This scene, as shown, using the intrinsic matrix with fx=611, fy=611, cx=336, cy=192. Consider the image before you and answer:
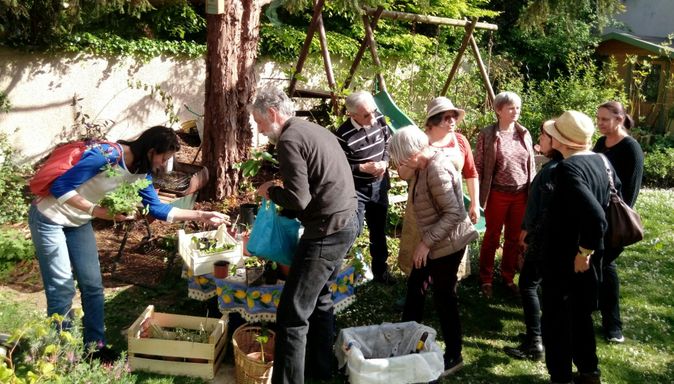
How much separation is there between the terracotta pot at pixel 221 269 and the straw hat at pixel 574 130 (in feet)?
7.69

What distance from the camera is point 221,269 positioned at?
4.27 meters

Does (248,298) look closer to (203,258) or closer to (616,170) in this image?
(203,258)

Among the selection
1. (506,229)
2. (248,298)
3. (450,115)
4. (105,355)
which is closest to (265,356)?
(248,298)

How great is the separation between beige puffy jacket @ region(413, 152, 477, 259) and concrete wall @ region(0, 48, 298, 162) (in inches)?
194

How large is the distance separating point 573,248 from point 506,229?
164 cm

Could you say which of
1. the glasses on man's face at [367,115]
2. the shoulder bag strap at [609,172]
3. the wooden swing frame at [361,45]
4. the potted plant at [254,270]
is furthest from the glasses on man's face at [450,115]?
the wooden swing frame at [361,45]

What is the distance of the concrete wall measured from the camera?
9.39 metres

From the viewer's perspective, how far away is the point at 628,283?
5949 mm

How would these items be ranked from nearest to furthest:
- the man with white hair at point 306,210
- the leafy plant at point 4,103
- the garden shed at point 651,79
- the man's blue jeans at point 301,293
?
the man with white hair at point 306,210 → the man's blue jeans at point 301,293 → the leafy plant at point 4,103 → the garden shed at point 651,79

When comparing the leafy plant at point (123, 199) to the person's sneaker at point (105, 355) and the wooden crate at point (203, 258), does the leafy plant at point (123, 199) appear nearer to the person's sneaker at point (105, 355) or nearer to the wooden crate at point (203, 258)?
the wooden crate at point (203, 258)

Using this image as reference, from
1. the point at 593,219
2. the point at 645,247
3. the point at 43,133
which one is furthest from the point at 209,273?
the point at 43,133

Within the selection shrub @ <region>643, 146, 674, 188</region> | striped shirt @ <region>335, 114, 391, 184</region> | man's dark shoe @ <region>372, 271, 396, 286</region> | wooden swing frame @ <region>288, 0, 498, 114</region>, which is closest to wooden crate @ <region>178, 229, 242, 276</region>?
striped shirt @ <region>335, 114, 391, 184</region>

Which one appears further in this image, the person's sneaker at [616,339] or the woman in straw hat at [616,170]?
the person's sneaker at [616,339]

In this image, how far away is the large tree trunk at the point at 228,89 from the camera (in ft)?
22.9
